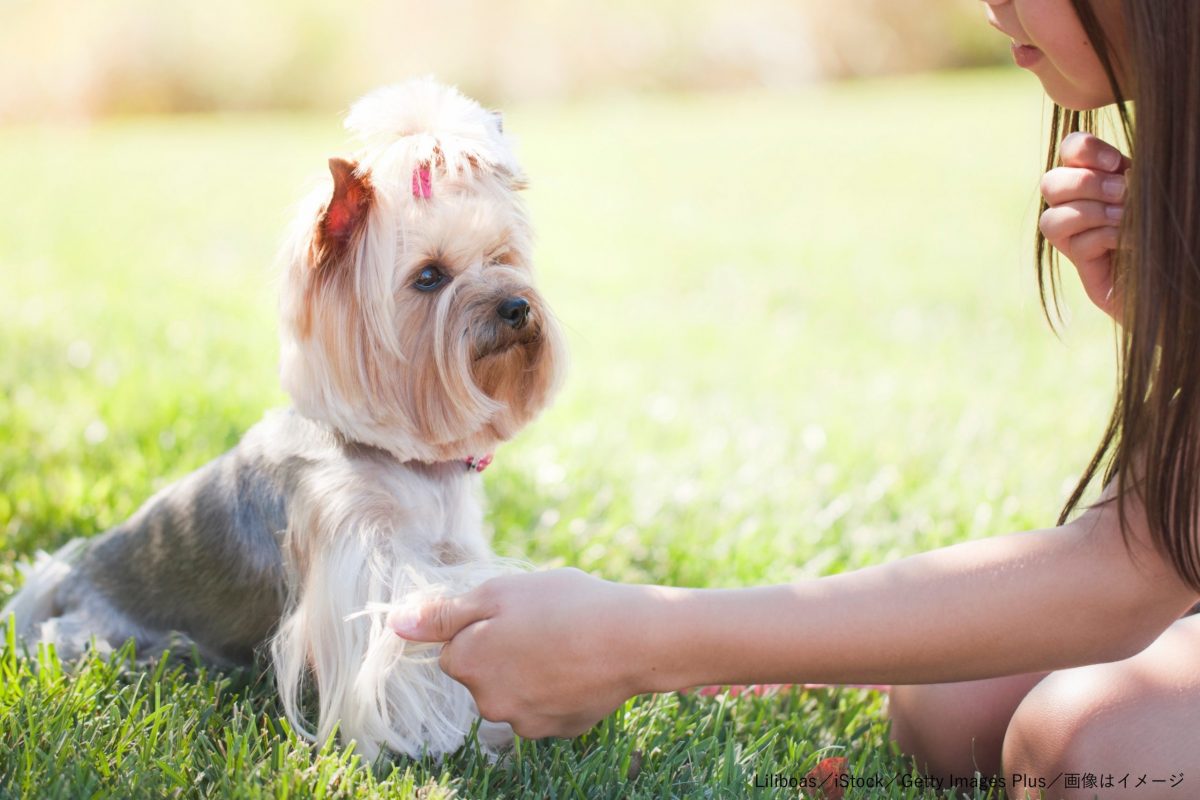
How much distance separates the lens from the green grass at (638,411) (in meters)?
2.18

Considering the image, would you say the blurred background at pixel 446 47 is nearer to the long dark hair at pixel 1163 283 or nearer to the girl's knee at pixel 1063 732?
the girl's knee at pixel 1063 732

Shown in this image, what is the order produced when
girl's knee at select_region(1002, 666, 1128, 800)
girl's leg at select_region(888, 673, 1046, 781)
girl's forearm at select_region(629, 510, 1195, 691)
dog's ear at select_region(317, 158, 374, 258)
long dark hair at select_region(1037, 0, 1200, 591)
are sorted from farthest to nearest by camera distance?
girl's leg at select_region(888, 673, 1046, 781)
dog's ear at select_region(317, 158, 374, 258)
girl's knee at select_region(1002, 666, 1128, 800)
girl's forearm at select_region(629, 510, 1195, 691)
long dark hair at select_region(1037, 0, 1200, 591)

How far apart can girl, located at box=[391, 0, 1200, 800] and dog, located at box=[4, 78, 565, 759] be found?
0.39 metres

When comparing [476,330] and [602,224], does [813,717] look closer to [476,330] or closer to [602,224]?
[476,330]

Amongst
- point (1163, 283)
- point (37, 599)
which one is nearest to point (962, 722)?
point (1163, 283)

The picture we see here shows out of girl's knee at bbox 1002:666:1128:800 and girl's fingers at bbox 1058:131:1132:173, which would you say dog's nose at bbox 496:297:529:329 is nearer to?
girl's fingers at bbox 1058:131:1132:173

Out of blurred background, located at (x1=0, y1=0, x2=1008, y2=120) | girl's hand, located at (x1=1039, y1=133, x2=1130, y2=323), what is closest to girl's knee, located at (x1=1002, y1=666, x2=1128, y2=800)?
girl's hand, located at (x1=1039, y1=133, x2=1130, y2=323)

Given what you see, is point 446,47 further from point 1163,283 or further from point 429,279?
point 1163,283

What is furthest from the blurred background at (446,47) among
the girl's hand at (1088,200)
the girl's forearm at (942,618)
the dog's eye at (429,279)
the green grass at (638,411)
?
the girl's forearm at (942,618)

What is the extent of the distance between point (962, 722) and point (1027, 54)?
1.33m

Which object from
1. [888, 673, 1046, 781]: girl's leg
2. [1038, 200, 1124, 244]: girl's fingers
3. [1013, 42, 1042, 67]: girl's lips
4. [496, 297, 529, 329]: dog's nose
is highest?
[1013, 42, 1042, 67]: girl's lips

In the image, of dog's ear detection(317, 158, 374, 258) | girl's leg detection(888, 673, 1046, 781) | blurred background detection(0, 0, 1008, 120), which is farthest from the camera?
blurred background detection(0, 0, 1008, 120)

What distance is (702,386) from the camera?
5.16m

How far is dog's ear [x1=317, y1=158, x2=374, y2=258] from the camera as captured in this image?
2254 mm
